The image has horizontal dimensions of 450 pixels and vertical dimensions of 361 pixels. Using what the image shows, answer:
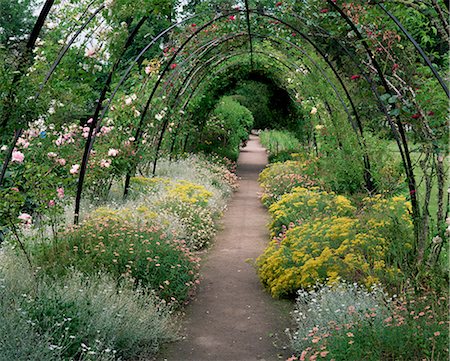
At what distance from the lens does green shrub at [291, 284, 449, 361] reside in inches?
134

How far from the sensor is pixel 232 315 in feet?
18.0

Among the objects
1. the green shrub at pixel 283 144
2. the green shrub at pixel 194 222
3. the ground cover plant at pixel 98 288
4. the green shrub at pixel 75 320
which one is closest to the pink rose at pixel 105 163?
the ground cover plant at pixel 98 288

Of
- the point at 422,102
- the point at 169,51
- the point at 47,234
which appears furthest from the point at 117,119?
the point at 422,102

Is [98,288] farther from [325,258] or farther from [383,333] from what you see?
[383,333]

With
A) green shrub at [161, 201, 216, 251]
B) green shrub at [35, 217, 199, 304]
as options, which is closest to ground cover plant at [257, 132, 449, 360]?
green shrub at [35, 217, 199, 304]

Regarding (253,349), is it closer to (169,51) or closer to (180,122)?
(169,51)

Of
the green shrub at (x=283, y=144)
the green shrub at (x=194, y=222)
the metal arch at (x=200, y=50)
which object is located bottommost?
the green shrub at (x=194, y=222)

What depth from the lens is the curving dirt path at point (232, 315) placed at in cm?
457

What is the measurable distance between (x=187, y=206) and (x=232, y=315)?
336 cm

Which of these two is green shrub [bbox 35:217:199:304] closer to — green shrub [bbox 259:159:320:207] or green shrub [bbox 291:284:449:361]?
green shrub [bbox 291:284:449:361]

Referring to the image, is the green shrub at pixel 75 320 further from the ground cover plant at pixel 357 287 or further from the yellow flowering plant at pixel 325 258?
the yellow flowering plant at pixel 325 258

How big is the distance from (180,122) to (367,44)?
8.49 meters

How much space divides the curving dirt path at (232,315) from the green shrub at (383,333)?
0.47 metres

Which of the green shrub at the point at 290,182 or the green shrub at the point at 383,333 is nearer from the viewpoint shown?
the green shrub at the point at 383,333
